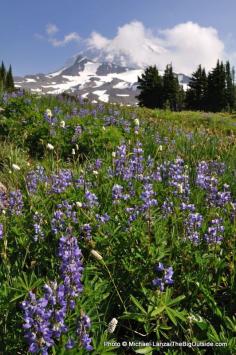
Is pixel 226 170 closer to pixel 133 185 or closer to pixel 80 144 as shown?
pixel 133 185

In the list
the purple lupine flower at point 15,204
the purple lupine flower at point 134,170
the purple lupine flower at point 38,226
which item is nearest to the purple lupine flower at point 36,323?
the purple lupine flower at point 38,226

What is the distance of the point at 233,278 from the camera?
2.71 metres

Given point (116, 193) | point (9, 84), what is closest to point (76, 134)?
point (116, 193)

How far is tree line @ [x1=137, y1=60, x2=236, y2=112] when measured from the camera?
1954 inches

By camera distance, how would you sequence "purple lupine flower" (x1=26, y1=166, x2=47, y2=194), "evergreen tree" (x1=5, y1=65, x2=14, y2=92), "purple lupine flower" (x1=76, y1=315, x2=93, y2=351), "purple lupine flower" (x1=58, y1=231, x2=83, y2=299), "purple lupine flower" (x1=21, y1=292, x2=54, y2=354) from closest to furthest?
"purple lupine flower" (x1=21, y1=292, x2=54, y2=354), "purple lupine flower" (x1=76, y1=315, x2=93, y2=351), "purple lupine flower" (x1=58, y1=231, x2=83, y2=299), "purple lupine flower" (x1=26, y1=166, x2=47, y2=194), "evergreen tree" (x1=5, y1=65, x2=14, y2=92)

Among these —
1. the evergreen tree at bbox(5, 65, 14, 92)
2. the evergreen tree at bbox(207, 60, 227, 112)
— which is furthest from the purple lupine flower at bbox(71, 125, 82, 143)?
the evergreen tree at bbox(207, 60, 227, 112)

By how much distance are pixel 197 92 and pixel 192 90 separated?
0.82 meters

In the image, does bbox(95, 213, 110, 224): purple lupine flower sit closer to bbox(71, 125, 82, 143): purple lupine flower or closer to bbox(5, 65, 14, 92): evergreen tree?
bbox(71, 125, 82, 143): purple lupine flower

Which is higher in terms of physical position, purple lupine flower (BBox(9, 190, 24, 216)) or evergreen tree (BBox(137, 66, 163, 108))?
evergreen tree (BBox(137, 66, 163, 108))

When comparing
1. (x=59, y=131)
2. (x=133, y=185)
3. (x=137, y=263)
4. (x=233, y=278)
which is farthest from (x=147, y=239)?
(x=59, y=131)

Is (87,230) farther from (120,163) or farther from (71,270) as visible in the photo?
(120,163)

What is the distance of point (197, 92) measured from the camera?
5347 cm

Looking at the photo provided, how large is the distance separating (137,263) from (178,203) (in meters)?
1.04

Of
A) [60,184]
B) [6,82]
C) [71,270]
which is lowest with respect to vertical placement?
[71,270]
